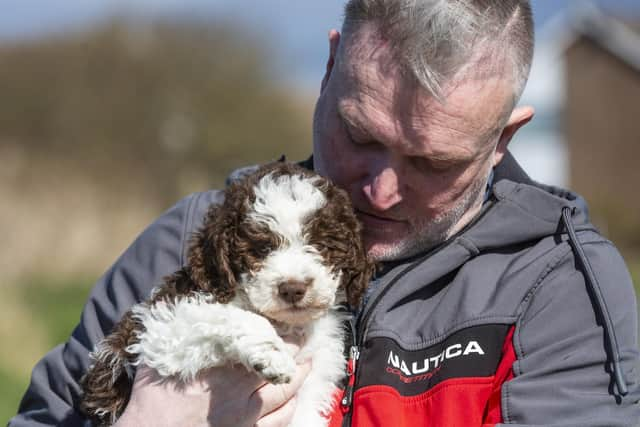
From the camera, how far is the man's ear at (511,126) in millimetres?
4145

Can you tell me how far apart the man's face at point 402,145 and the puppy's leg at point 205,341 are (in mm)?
764

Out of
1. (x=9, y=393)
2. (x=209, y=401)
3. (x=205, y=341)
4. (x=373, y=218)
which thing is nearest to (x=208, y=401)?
(x=209, y=401)

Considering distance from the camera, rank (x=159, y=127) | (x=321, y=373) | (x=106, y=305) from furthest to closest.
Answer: (x=159, y=127) → (x=106, y=305) → (x=321, y=373)

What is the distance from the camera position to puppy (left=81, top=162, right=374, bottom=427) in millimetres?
3516

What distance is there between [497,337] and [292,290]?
90 centimetres

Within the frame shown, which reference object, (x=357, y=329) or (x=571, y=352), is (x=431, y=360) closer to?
(x=357, y=329)

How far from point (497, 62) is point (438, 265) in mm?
998

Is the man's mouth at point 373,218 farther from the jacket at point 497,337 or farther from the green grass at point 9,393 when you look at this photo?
the green grass at point 9,393

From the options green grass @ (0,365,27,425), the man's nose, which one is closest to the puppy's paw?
the man's nose

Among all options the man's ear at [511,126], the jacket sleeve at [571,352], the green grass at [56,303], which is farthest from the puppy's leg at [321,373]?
the green grass at [56,303]

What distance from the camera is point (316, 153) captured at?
4156 mm

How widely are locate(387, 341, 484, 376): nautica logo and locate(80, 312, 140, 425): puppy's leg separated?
4.06 ft

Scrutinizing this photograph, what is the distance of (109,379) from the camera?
3762 millimetres

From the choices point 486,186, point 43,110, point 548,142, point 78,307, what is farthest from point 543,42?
point 486,186
